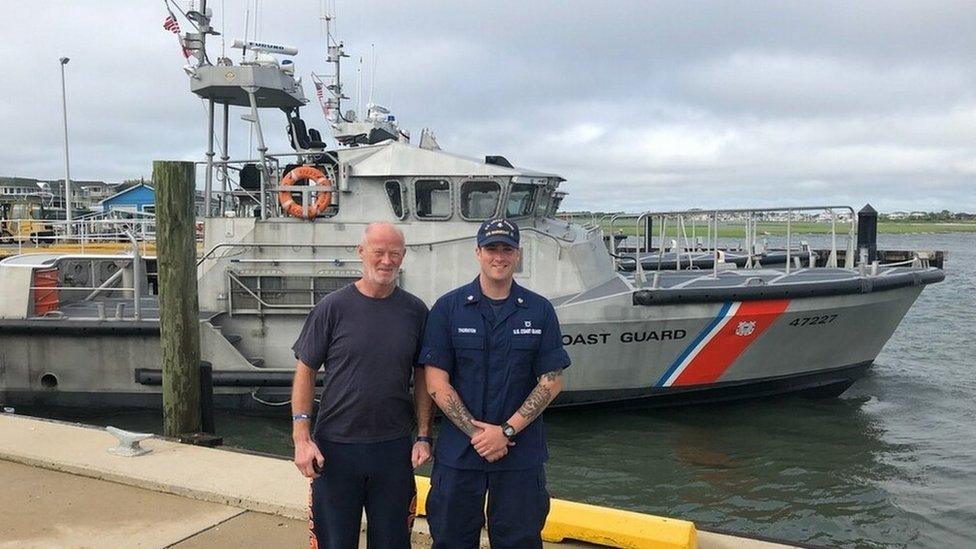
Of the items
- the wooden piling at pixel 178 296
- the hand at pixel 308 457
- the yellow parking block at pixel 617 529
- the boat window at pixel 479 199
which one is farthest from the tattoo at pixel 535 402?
the boat window at pixel 479 199

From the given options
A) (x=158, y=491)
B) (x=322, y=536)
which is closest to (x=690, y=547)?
(x=322, y=536)

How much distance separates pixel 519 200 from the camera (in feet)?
26.9

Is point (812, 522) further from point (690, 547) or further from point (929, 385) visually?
point (929, 385)

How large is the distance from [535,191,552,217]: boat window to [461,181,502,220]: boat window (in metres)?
0.59

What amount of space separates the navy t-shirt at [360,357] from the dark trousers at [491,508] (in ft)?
0.98

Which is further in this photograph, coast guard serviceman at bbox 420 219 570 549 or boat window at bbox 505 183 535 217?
boat window at bbox 505 183 535 217

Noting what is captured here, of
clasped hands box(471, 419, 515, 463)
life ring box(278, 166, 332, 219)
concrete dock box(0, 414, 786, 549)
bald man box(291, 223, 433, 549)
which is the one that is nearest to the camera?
clasped hands box(471, 419, 515, 463)

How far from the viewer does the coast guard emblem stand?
7.72m

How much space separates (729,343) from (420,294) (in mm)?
3225

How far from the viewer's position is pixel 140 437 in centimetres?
459

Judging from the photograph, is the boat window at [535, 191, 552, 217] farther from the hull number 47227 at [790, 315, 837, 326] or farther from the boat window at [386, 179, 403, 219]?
the hull number 47227 at [790, 315, 837, 326]

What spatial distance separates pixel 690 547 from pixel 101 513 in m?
2.76

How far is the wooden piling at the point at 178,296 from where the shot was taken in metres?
5.78

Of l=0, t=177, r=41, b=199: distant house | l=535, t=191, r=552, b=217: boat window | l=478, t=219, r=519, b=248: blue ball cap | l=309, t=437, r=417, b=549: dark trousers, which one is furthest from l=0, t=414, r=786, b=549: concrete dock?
l=0, t=177, r=41, b=199: distant house
